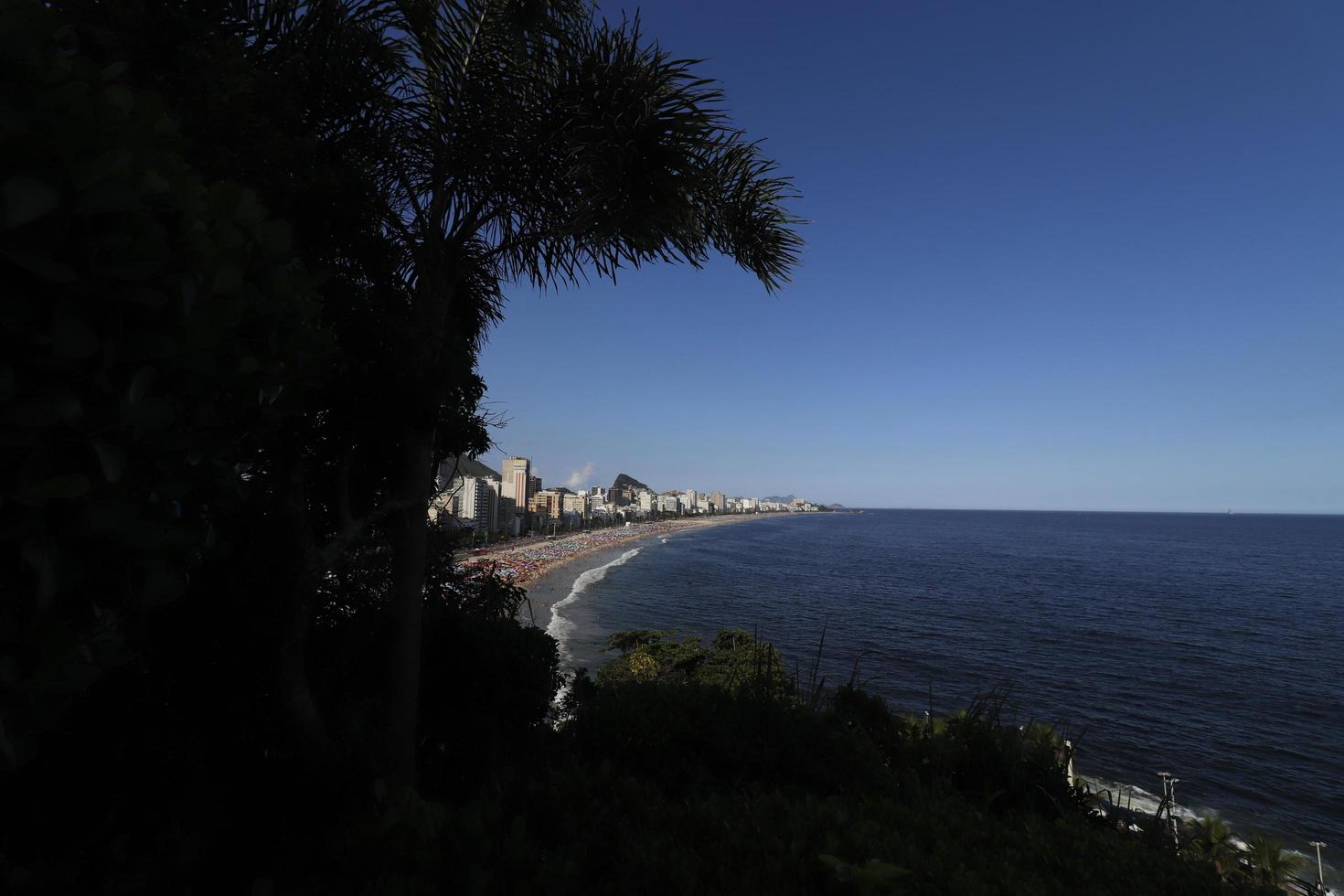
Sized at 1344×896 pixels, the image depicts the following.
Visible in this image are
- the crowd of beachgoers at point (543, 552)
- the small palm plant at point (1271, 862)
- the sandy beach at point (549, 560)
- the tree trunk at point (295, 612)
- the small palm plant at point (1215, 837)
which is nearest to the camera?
the tree trunk at point (295, 612)

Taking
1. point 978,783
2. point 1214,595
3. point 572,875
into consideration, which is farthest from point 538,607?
point 1214,595

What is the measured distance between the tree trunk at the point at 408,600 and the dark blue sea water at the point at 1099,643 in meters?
6.15

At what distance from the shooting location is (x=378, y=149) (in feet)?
15.4

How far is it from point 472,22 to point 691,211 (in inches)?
80.8

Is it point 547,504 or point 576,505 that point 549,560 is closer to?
point 547,504

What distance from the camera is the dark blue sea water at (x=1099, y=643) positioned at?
1880 cm

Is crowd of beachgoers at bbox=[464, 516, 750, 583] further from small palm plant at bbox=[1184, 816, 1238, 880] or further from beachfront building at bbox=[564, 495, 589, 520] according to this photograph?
beachfront building at bbox=[564, 495, 589, 520]

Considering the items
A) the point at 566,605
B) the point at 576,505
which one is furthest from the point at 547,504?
the point at 566,605

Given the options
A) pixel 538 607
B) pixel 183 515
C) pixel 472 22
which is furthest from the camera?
pixel 538 607

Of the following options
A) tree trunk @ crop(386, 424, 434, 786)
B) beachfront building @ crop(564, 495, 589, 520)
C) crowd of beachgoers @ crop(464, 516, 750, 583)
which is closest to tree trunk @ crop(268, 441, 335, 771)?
tree trunk @ crop(386, 424, 434, 786)

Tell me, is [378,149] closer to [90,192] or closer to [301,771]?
[90,192]

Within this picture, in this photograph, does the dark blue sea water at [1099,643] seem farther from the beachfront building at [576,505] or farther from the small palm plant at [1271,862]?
the beachfront building at [576,505]

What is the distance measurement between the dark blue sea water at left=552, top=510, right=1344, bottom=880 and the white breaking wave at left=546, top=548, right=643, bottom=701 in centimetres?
36

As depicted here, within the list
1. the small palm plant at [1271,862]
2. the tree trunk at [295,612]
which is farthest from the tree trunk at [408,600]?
the small palm plant at [1271,862]
